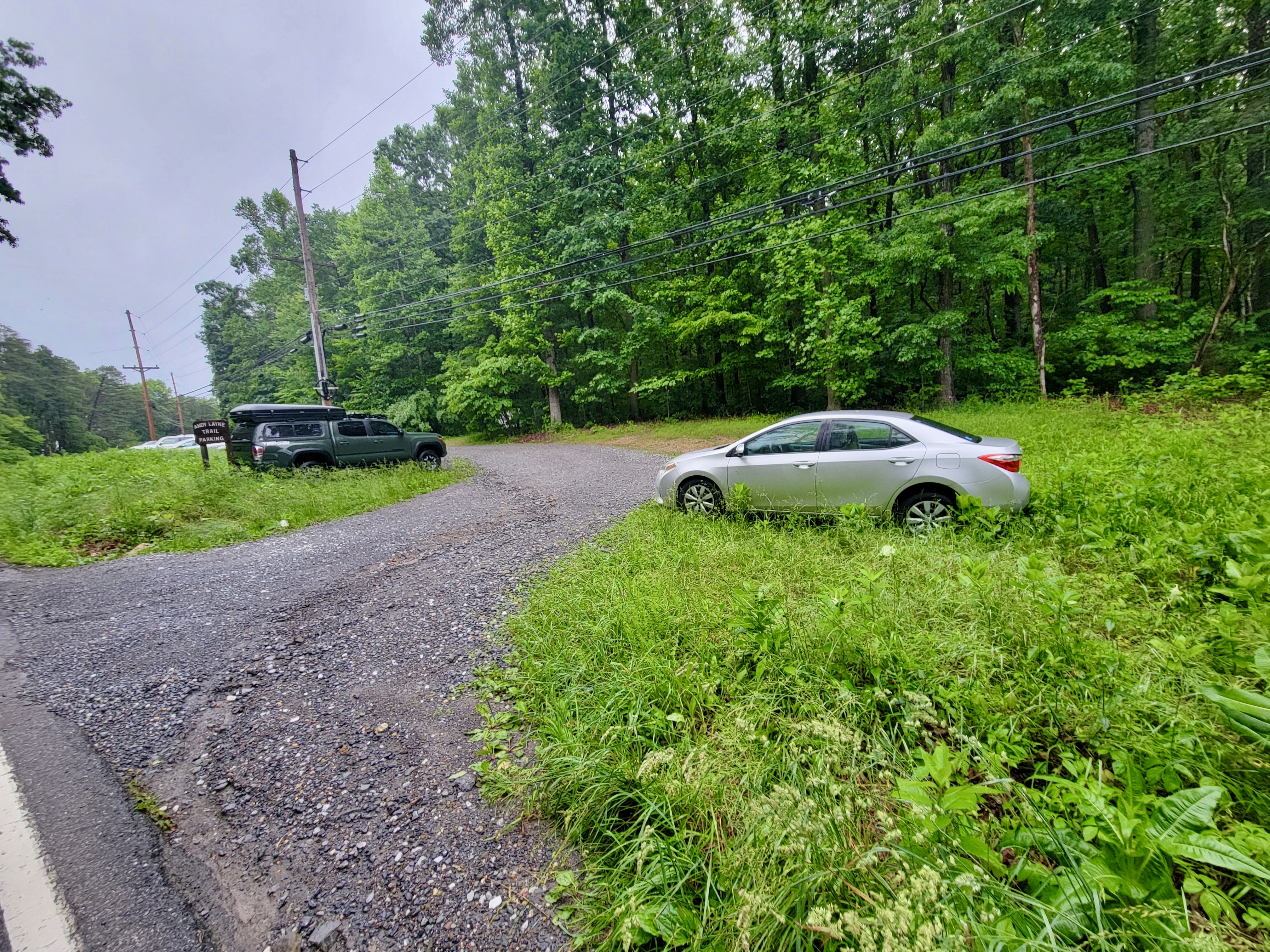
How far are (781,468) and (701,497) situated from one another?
47.0 inches

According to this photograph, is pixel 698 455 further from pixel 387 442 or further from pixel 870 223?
pixel 870 223

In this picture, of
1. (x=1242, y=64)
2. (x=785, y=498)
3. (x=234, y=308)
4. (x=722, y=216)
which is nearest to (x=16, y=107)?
(x=722, y=216)

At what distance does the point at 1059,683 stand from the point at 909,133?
21661 mm

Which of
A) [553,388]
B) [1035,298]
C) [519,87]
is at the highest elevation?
[519,87]

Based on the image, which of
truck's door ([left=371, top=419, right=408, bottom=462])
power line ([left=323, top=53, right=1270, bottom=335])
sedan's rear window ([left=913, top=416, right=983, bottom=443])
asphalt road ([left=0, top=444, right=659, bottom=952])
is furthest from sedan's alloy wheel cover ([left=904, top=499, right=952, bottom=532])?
truck's door ([left=371, top=419, right=408, bottom=462])

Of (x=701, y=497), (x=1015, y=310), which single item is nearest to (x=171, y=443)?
(x=701, y=497)

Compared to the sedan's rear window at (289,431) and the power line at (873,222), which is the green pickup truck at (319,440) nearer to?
the sedan's rear window at (289,431)

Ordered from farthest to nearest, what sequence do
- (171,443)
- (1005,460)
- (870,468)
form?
(171,443), (870,468), (1005,460)

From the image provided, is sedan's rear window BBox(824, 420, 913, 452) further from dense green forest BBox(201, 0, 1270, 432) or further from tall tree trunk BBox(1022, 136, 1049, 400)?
tall tree trunk BBox(1022, 136, 1049, 400)

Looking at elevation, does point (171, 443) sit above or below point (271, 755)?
above

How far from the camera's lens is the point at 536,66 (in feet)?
62.8

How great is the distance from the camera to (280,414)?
1156 cm

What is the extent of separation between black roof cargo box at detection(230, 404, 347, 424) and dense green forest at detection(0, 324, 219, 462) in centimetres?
1721

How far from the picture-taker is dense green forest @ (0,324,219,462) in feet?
94.7
